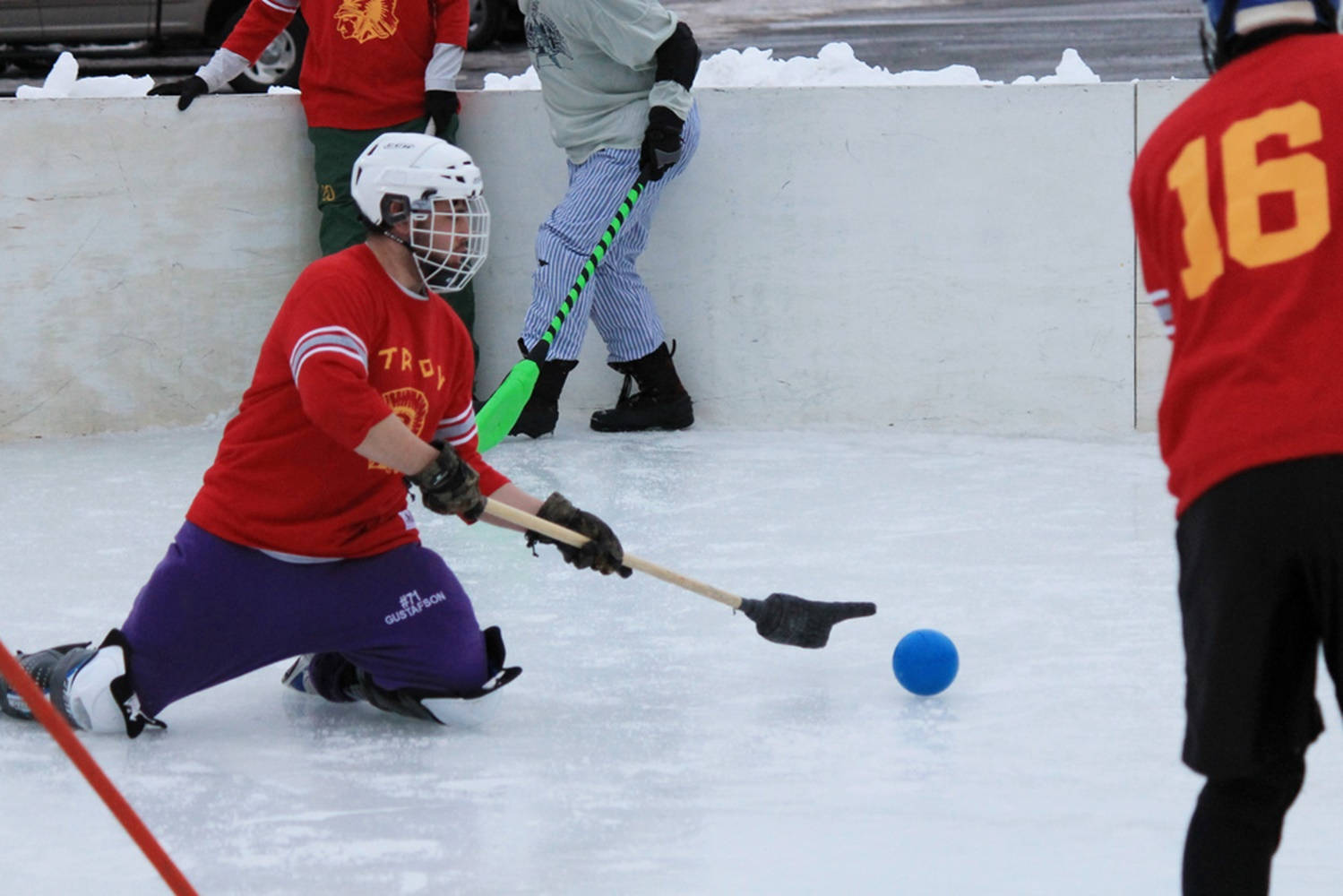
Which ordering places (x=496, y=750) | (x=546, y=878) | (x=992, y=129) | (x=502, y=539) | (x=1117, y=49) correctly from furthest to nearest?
(x=1117, y=49), (x=992, y=129), (x=502, y=539), (x=496, y=750), (x=546, y=878)

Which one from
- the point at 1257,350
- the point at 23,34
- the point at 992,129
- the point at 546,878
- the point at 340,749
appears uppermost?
the point at 1257,350

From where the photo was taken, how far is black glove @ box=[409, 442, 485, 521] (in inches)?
101

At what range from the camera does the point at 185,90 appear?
201 inches

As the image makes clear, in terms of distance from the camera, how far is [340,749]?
2.73 meters

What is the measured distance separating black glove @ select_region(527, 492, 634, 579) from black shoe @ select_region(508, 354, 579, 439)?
7.28ft

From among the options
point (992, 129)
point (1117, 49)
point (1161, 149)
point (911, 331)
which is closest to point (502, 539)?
point (911, 331)

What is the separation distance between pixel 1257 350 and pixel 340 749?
64.1 inches

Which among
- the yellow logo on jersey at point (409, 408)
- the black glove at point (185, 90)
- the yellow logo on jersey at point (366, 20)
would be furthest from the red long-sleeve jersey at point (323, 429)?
the black glove at point (185, 90)

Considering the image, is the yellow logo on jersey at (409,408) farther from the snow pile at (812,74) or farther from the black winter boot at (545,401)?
the snow pile at (812,74)

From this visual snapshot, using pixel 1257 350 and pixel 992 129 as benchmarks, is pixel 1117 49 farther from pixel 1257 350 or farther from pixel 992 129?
pixel 1257 350

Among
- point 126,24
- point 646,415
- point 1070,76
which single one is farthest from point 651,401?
point 126,24

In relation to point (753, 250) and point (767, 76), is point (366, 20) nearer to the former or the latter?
point (767, 76)

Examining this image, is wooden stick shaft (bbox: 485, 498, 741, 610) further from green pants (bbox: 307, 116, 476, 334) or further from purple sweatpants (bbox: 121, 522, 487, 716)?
green pants (bbox: 307, 116, 476, 334)

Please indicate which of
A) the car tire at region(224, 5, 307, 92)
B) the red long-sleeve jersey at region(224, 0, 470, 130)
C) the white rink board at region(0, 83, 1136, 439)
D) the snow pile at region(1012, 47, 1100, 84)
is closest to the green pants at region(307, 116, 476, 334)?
the red long-sleeve jersey at region(224, 0, 470, 130)
